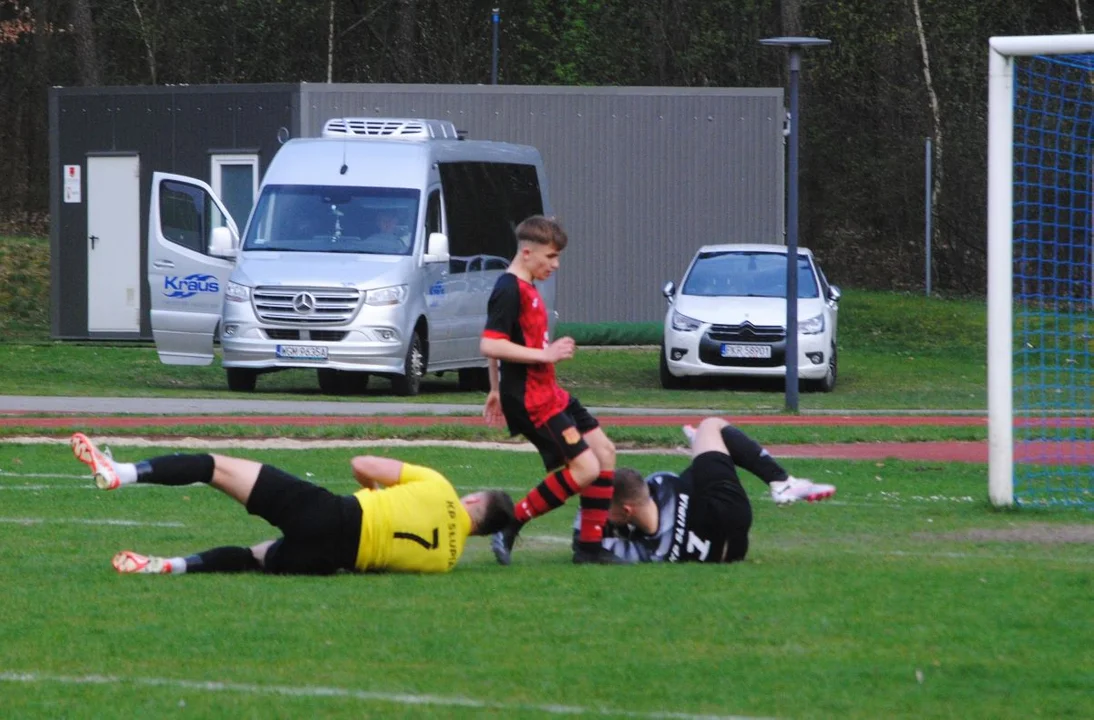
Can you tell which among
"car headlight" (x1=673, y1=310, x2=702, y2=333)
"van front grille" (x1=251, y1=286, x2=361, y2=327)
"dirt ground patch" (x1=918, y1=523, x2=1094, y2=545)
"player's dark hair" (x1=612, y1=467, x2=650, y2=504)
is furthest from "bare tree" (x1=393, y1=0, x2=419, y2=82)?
"player's dark hair" (x1=612, y1=467, x2=650, y2=504)

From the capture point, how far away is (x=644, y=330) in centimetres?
3011

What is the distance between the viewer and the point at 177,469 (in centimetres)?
808

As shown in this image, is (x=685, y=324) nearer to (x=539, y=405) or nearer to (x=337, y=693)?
(x=539, y=405)


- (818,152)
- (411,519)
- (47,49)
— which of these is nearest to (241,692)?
(411,519)

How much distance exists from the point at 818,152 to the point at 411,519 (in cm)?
4019

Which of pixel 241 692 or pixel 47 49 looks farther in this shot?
pixel 47 49

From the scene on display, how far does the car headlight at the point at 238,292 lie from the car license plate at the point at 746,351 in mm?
6056

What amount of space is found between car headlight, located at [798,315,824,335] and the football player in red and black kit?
14601 mm

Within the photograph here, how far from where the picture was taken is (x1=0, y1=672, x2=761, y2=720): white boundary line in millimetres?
5730

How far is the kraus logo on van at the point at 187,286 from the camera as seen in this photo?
71.2 ft

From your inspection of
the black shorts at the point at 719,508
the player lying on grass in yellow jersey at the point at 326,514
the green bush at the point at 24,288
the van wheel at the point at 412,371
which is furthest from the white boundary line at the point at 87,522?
the green bush at the point at 24,288

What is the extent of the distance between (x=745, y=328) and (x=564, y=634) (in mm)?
16469

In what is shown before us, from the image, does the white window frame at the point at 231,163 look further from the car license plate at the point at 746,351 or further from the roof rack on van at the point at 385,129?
the car license plate at the point at 746,351

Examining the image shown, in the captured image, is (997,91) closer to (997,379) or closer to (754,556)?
(997,379)
